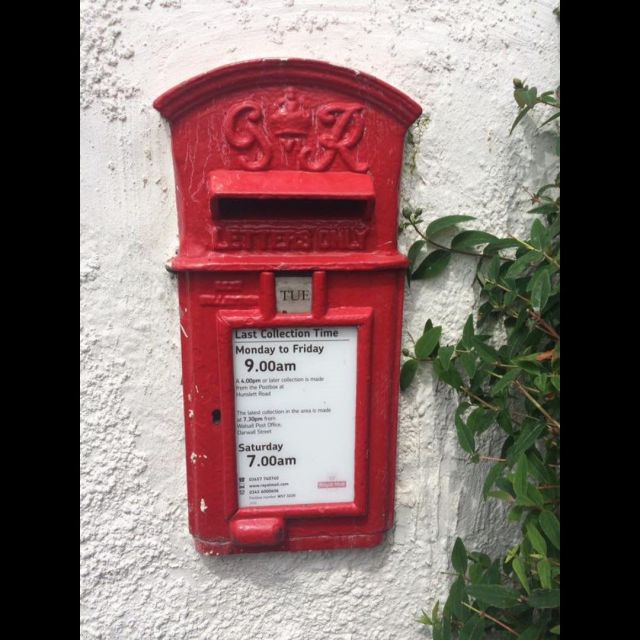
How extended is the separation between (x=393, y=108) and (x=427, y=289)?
0.38 m

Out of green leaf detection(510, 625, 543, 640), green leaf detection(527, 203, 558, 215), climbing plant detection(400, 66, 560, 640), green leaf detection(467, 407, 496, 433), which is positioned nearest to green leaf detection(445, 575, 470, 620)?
climbing plant detection(400, 66, 560, 640)

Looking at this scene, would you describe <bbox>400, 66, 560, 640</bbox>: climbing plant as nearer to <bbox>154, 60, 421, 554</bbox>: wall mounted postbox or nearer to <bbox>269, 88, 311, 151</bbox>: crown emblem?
<bbox>154, 60, 421, 554</bbox>: wall mounted postbox

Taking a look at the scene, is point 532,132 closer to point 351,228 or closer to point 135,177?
point 351,228

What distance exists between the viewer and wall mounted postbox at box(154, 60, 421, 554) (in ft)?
3.40

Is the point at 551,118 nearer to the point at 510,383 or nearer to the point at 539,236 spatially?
the point at 539,236

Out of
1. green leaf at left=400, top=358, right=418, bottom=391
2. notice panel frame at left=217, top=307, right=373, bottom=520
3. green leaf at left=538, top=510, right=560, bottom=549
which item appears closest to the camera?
green leaf at left=538, top=510, right=560, bottom=549

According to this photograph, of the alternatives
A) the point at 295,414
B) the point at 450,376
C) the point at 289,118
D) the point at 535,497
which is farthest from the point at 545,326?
the point at 289,118

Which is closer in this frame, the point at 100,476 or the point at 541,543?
the point at 541,543

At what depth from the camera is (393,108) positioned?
3.50 ft

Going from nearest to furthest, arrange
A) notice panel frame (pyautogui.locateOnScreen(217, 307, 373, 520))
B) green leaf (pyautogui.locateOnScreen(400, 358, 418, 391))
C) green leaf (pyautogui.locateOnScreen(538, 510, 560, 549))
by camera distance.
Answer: green leaf (pyautogui.locateOnScreen(538, 510, 560, 549)), notice panel frame (pyautogui.locateOnScreen(217, 307, 373, 520)), green leaf (pyautogui.locateOnScreen(400, 358, 418, 391))

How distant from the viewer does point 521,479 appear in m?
1.01

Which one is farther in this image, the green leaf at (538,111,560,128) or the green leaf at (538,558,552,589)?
the green leaf at (538,111,560,128)

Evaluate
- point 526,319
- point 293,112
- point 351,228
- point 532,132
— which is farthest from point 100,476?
point 532,132

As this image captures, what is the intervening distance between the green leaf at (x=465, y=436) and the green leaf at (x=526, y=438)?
8 cm
